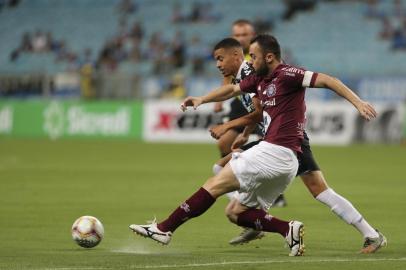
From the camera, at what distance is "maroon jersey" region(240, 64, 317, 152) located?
8.70m

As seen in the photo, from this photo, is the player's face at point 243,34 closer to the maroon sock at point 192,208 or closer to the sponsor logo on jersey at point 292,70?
the sponsor logo on jersey at point 292,70

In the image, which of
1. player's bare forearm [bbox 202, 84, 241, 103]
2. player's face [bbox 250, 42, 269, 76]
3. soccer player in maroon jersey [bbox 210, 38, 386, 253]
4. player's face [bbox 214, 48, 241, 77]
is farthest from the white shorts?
player's face [bbox 214, 48, 241, 77]

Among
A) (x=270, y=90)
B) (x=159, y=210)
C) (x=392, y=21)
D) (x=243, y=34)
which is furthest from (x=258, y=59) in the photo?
(x=392, y=21)

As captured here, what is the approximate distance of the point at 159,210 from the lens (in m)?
13.6

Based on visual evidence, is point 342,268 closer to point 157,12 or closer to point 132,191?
point 132,191

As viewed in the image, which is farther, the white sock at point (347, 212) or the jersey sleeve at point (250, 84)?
the white sock at point (347, 212)

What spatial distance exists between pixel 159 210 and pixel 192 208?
15.8 feet

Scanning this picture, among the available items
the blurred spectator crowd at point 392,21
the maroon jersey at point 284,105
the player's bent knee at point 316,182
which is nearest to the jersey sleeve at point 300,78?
the maroon jersey at point 284,105

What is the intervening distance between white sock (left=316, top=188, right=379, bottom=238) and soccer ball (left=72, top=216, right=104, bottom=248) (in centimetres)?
207

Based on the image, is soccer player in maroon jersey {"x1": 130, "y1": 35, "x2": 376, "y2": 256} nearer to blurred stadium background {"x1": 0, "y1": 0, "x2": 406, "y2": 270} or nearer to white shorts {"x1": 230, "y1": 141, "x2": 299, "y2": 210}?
white shorts {"x1": 230, "y1": 141, "x2": 299, "y2": 210}

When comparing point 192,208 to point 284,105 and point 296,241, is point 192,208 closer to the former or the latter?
point 296,241

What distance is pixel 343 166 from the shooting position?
2278 centimetres

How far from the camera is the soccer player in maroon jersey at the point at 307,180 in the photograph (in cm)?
920

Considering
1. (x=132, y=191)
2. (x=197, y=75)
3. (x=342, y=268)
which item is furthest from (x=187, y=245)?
(x=197, y=75)
